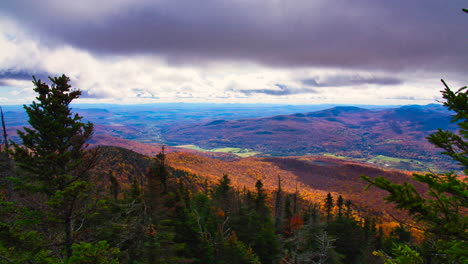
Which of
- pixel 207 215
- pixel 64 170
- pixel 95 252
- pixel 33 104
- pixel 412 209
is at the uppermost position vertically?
pixel 33 104

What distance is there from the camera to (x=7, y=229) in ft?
30.0

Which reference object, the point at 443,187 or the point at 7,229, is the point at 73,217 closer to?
the point at 7,229

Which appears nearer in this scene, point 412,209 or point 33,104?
point 412,209

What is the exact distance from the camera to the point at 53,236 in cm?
1164

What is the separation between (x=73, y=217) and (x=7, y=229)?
2.58 meters

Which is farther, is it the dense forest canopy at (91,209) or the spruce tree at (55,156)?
the spruce tree at (55,156)

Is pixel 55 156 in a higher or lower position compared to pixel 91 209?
higher

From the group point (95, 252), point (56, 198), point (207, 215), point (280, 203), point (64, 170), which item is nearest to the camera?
point (95, 252)

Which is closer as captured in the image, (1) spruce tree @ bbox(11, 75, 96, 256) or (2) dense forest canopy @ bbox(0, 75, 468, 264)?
(2) dense forest canopy @ bbox(0, 75, 468, 264)

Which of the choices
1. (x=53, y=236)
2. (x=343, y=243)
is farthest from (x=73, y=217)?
(x=343, y=243)

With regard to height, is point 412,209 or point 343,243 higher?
point 412,209

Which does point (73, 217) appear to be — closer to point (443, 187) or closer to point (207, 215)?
point (443, 187)

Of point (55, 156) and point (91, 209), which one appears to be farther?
point (91, 209)

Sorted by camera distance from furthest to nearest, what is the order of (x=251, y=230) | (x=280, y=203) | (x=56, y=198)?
(x=280, y=203) < (x=251, y=230) < (x=56, y=198)
